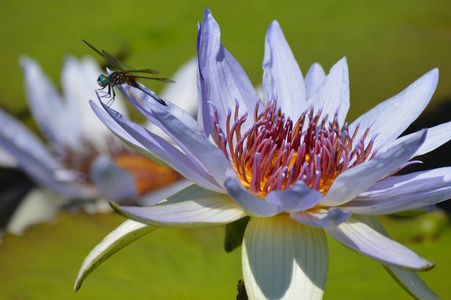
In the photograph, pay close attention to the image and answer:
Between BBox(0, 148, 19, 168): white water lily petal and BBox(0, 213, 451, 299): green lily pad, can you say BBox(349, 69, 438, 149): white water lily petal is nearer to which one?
BBox(0, 213, 451, 299): green lily pad

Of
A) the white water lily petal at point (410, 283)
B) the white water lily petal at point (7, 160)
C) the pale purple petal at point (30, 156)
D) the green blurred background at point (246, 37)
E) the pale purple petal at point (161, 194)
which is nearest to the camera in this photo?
the white water lily petal at point (410, 283)

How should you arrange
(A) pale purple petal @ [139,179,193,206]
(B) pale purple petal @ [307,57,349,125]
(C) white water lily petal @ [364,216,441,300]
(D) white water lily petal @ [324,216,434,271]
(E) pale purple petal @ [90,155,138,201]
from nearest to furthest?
(D) white water lily petal @ [324,216,434,271], (C) white water lily petal @ [364,216,441,300], (B) pale purple petal @ [307,57,349,125], (E) pale purple petal @ [90,155,138,201], (A) pale purple petal @ [139,179,193,206]

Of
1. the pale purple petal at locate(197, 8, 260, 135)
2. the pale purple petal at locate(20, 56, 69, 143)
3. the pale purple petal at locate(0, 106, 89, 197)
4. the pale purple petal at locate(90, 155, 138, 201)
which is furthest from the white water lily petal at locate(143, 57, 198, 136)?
the pale purple petal at locate(197, 8, 260, 135)

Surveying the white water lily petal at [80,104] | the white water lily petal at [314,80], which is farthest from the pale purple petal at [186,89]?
the white water lily petal at [314,80]

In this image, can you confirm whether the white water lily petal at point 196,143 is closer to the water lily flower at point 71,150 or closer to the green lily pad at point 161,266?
the green lily pad at point 161,266

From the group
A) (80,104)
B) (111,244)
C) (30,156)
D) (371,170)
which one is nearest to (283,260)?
(371,170)
